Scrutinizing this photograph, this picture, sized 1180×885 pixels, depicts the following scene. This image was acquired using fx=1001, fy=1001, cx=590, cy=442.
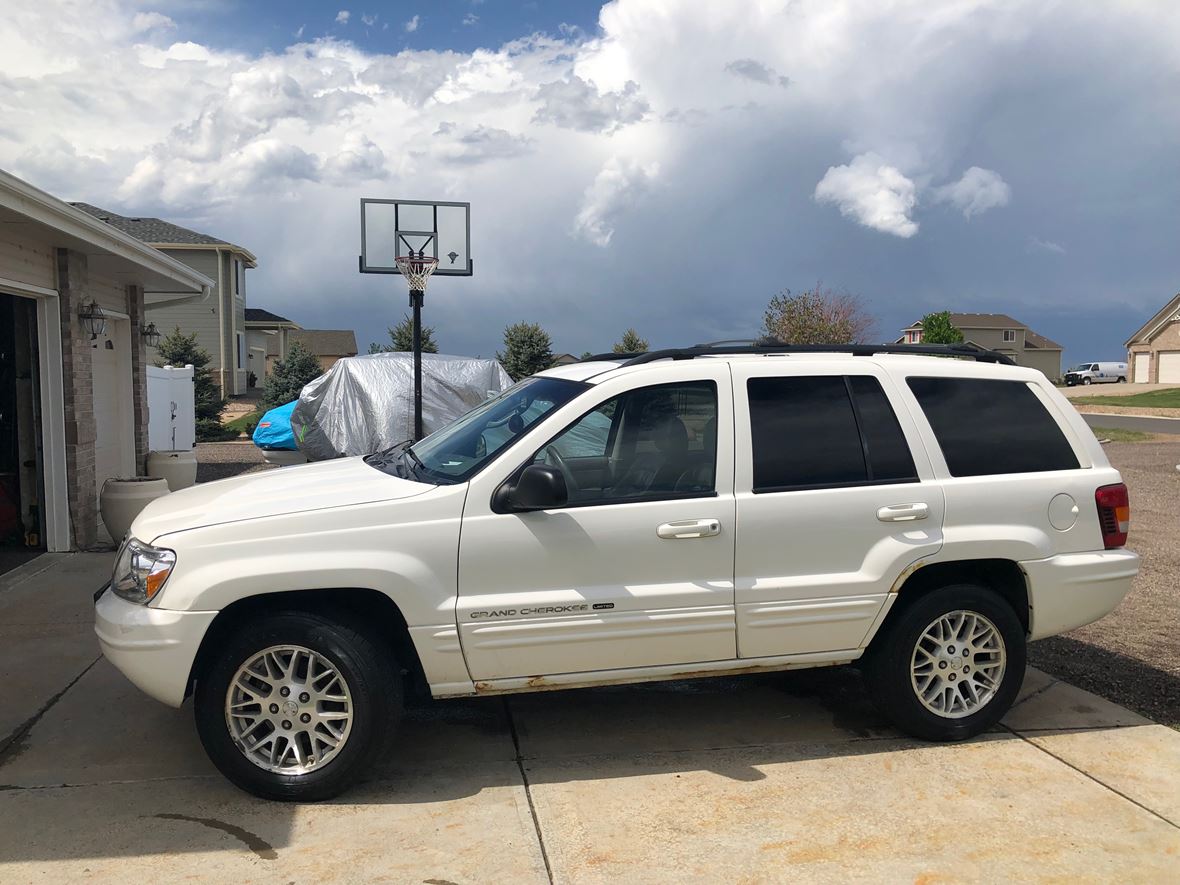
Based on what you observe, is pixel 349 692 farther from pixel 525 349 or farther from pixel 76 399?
pixel 525 349

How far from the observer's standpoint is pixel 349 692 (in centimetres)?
429

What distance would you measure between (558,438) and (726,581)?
102 centimetres

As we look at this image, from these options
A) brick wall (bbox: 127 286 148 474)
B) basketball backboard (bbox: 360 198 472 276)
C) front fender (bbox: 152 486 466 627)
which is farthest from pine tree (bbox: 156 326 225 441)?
front fender (bbox: 152 486 466 627)

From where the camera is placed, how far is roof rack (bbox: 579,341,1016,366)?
16.5 ft

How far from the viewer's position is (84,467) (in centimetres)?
1030

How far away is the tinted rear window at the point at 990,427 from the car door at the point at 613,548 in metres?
1.15

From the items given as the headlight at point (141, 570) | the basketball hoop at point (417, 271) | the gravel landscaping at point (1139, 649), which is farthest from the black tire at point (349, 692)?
the basketball hoop at point (417, 271)

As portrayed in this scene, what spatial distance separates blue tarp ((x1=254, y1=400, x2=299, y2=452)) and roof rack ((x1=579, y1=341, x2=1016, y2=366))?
683 inches

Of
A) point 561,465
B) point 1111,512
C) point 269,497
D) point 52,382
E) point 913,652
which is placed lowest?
point 913,652

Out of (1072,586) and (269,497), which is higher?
(269,497)

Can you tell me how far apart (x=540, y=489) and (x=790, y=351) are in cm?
178

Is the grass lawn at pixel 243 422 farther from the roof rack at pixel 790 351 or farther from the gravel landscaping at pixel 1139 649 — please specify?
the roof rack at pixel 790 351

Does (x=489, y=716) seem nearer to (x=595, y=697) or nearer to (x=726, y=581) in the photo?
(x=595, y=697)

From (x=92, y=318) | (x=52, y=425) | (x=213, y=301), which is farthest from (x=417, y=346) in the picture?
(x=213, y=301)
